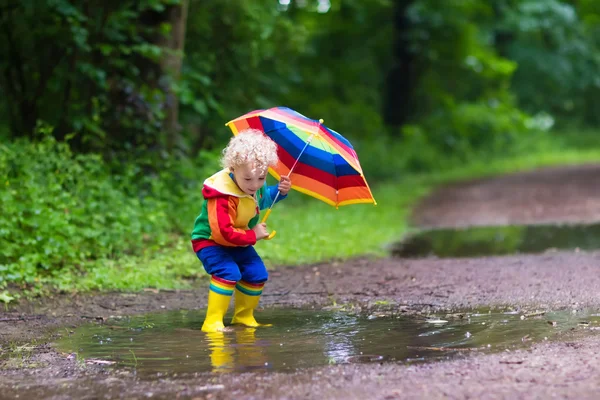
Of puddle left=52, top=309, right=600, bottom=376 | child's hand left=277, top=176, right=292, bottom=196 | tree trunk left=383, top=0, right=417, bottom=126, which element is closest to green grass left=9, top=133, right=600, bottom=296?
puddle left=52, top=309, right=600, bottom=376

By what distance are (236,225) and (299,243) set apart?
14.3 ft

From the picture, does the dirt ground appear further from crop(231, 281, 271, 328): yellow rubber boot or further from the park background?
crop(231, 281, 271, 328): yellow rubber boot

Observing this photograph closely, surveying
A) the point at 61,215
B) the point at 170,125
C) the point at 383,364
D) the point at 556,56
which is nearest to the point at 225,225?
the point at 383,364

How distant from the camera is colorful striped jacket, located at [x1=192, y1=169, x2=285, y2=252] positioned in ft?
19.2

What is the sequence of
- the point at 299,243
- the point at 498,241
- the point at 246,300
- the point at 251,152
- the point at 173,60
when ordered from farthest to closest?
1. the point at 173,60
2. the point at 498,241
3. the point at 299,243
4. the point at 246,300
5. the point at 251,152

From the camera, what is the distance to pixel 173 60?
1171 cm

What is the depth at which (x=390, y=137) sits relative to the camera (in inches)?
1022

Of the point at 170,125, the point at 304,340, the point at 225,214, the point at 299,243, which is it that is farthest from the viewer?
the point at 170,125

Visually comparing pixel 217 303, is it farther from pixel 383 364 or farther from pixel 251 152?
pixel 383 364

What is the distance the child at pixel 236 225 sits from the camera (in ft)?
19.0

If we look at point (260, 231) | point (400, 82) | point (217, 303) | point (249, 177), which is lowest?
point (217, 303)

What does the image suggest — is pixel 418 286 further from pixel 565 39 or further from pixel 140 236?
pixel 565 39

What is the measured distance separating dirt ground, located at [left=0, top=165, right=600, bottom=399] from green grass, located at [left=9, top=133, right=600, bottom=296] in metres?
0.36

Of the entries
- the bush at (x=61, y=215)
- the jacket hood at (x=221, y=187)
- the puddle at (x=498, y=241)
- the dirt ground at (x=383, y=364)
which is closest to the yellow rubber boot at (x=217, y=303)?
the jacket hood at (x=221, y=187)
